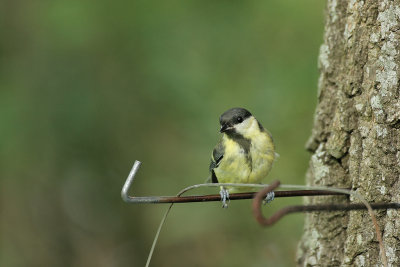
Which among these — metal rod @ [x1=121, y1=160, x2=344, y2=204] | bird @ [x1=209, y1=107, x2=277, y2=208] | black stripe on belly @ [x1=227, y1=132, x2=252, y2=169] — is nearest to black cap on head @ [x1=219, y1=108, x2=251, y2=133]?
bird @ [x1=209, y1=107, x2=277, y2=208]

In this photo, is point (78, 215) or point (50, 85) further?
point (78, 215)

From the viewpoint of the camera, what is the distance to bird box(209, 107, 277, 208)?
319cm

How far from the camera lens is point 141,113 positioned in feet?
20.3

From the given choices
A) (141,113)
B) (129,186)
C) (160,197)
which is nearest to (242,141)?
(160,197)

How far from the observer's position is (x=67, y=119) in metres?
5.71

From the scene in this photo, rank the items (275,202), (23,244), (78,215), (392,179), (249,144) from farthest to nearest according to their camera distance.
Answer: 1. (78,215)
2. (23,244)
3. (275,202)
4. (249,144)
5. (392,179)

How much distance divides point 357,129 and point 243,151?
856mm

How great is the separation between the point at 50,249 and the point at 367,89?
16.4 feet

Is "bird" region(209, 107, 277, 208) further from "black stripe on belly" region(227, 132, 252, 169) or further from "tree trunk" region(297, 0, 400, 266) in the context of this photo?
"tree trunk" region(297, 0, 400, 266)

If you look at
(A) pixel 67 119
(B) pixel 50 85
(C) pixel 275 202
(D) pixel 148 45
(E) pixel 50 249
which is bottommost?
(E) pixel 50 249

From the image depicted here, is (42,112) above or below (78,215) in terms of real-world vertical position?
above

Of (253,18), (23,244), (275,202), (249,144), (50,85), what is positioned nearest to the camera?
(249,144)

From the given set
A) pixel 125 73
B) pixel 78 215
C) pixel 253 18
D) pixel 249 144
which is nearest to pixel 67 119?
pixel 125 73

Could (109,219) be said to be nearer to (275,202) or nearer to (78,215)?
(78,215)
